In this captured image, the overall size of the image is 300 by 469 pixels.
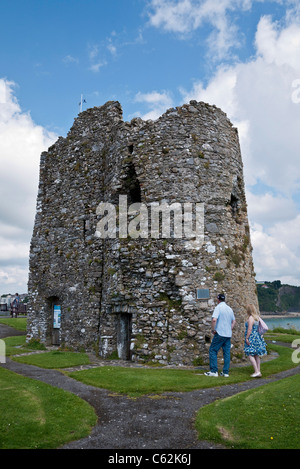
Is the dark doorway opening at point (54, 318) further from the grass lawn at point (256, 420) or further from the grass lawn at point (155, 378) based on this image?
the grass lawn at point (256, 420)

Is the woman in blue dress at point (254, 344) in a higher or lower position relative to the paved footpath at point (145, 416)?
higher

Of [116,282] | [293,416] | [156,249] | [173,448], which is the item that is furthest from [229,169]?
[173,448]

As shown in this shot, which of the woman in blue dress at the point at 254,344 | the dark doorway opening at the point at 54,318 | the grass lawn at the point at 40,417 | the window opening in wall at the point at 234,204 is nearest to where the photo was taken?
the grass lawn at the point at 40,417

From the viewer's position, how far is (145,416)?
6625 mm

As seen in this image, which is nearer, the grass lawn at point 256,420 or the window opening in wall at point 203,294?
the grass lawn at point 256,420

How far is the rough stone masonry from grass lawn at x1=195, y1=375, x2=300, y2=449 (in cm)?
485

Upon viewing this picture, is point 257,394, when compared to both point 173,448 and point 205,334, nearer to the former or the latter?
point 173,448

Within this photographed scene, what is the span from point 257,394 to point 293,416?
1316 millimetres

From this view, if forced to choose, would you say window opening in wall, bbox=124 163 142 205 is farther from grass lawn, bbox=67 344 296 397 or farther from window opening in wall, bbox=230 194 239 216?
grass lawn, bbox=67 344 296 397

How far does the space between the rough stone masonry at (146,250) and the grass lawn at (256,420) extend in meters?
4.85

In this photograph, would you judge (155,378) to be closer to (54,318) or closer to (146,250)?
(146,250)

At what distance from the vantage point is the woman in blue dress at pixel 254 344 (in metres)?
9.79

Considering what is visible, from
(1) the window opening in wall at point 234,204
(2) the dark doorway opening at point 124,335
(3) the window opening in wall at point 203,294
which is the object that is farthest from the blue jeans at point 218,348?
(1) the window opening in wall at point 234,204

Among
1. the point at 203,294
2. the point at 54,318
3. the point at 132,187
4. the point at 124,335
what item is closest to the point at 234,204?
the point at 132,187
